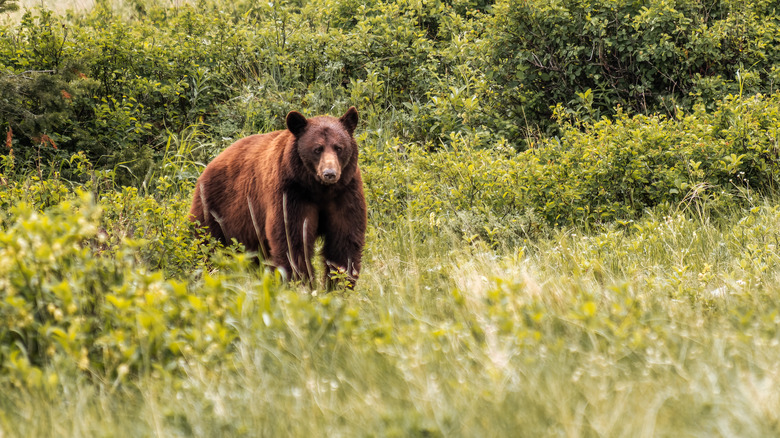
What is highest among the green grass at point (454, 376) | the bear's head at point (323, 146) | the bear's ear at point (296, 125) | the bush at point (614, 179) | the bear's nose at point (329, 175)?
the bear's ear at point (296, 125)

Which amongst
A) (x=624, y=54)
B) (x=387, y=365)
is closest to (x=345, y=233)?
(x=387, y=365)

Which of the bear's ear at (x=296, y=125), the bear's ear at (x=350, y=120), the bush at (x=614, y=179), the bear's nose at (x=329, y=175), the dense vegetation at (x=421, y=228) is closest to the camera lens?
the dense vegetation at (x=421, y=228)

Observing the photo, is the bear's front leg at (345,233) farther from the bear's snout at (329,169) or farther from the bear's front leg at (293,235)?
the bear's snout at (329,169)

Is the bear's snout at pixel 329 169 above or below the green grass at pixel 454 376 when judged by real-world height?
above

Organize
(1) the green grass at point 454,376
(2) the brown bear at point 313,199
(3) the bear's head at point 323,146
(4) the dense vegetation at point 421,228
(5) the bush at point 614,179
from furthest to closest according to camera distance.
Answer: (5) the bush at point 614,179 → (2) the brown bear at point 313,199 → (3) the bear's head at point 323,146 → (4) the dense vegetation at point 421,228 → (1) the green grass at point 454,376

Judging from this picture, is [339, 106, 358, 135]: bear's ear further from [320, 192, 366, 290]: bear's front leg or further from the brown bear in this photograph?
[320, 192, 366, 290]: bear's front leg

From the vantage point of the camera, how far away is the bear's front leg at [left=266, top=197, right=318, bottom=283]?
5.10 metres

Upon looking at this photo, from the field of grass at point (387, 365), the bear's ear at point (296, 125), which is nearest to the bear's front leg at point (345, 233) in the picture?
the bear's ear at point (296, 125)

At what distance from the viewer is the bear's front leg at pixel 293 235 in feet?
16.7

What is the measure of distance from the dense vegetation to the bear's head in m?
0.76

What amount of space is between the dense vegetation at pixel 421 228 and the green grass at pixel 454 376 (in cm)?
1

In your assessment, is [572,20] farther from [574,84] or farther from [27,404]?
[27,404]

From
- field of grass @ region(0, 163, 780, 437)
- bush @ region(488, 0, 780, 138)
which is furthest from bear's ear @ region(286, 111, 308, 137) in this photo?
bush @ region(488, 0, 780, 138)

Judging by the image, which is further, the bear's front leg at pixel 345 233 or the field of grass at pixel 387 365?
the bear's front leg at pixel 345 233
